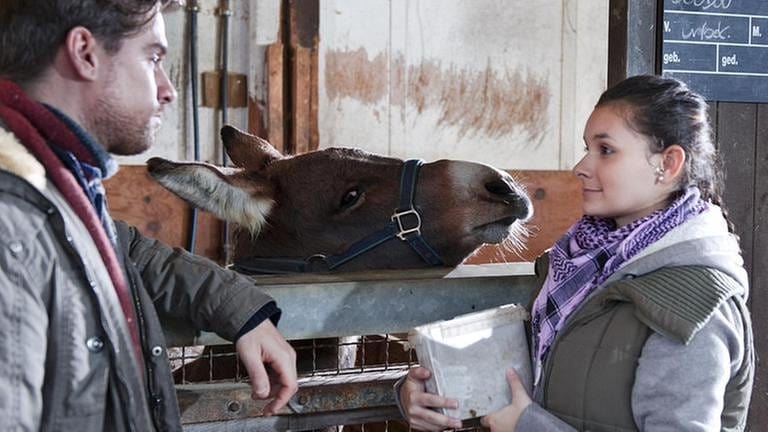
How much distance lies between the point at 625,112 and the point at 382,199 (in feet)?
3.69

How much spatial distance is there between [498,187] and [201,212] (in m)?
1.90

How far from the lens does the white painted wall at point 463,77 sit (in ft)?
14.6

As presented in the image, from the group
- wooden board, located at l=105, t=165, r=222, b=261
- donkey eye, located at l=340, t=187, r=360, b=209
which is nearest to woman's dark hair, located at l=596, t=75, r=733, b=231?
donkey eye, located at l=340, t=187, r=360, b=209

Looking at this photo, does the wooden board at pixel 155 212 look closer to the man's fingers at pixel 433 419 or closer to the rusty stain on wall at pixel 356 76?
the rusty stain on wall at pixel 356 76

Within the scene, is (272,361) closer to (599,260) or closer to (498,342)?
(498,342)

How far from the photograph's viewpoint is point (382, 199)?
2.69 metres

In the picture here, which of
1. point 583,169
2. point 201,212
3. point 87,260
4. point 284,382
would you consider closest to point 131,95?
point 87,260

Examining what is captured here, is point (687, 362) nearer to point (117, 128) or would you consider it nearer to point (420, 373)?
point (420, 373)

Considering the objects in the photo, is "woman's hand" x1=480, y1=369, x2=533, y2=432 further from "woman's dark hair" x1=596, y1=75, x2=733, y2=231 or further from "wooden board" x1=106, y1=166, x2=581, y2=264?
"wooden board" x1=106, y1=166, x2=581, y2=264

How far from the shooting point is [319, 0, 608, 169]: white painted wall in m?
4.44

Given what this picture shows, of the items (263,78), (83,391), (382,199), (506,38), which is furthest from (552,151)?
(83,391)

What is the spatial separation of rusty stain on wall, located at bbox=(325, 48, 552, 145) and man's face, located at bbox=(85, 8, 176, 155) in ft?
10.0

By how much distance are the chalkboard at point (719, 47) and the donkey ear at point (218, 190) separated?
129 centimetres

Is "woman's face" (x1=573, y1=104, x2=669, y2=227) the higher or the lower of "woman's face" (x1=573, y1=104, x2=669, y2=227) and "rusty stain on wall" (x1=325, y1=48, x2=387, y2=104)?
the lower
